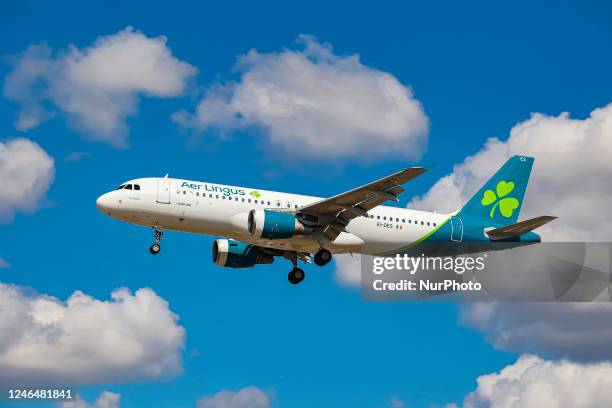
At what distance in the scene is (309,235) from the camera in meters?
52.7

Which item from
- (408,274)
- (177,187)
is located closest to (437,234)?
(408,274)

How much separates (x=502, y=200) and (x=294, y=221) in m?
15.8

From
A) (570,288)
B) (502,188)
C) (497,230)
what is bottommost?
(570,288)

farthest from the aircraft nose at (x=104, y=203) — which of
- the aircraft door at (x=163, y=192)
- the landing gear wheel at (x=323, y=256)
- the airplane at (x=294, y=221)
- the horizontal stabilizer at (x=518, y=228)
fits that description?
the horizontal stabilizer at (x=518, y=228)

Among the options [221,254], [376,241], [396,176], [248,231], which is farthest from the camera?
[221,254]

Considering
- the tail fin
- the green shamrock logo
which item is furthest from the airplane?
the green shamrock logo

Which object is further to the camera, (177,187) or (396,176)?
(177,187)

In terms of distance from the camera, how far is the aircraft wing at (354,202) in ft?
157

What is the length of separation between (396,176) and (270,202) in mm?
8342

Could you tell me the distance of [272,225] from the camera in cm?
5094

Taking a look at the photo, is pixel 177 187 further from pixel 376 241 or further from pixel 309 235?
pixel 376 241

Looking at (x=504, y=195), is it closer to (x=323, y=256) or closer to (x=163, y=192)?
(x=323, y=256)

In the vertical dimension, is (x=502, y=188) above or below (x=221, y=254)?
above

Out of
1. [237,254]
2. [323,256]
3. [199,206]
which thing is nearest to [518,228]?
[323,256]
